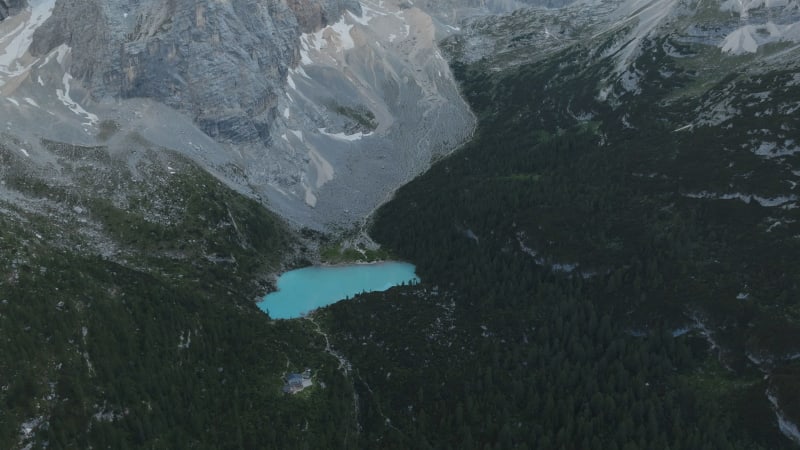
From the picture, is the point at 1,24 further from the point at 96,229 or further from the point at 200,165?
the point at 96,229

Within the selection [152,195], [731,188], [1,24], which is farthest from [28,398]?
[1,24]

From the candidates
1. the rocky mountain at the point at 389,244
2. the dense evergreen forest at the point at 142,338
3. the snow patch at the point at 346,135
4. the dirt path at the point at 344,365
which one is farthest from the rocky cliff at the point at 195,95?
the dirt path at the point at 344,365

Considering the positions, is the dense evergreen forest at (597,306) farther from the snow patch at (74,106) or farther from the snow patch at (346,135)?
the snow patch at (74,106)

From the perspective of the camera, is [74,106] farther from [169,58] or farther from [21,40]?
[21,40]

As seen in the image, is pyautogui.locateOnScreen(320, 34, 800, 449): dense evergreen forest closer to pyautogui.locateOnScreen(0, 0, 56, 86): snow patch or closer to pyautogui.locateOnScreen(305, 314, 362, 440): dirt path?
pyautogui.locateOnScreen(305, 314, 362, 440): dirt path

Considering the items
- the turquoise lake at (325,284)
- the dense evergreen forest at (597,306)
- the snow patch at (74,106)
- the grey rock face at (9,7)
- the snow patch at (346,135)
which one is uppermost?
the grey rock face at (9,7)

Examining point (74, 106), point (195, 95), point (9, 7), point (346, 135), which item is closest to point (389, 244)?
point (346, 135)
